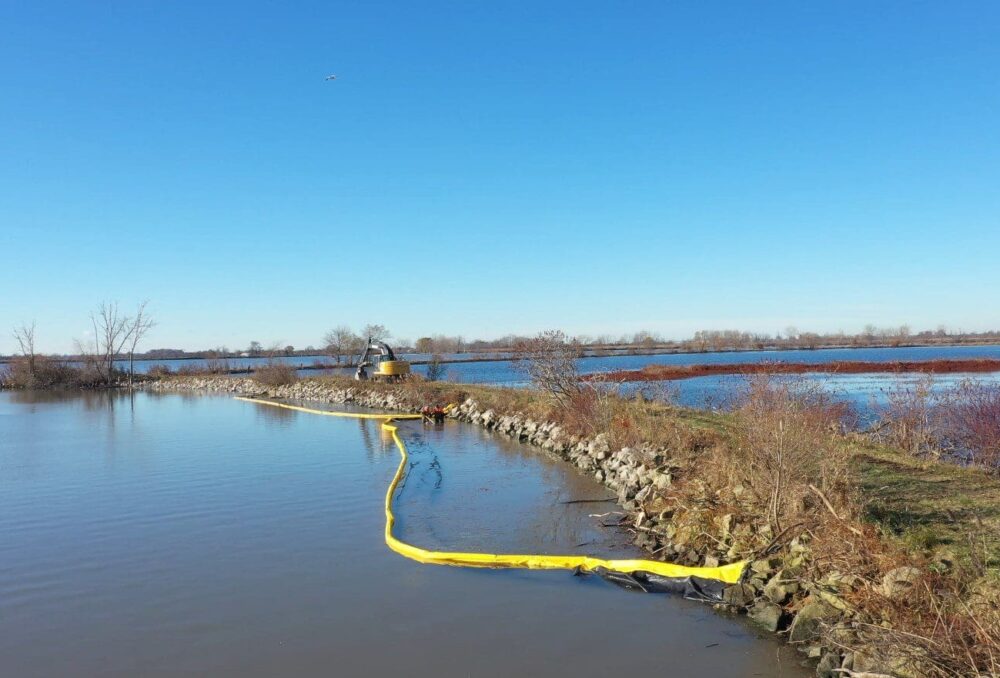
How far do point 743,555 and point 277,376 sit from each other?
125ft

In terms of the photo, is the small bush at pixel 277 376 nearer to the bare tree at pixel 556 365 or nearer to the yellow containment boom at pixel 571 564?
the bare tree at pixel 556 365

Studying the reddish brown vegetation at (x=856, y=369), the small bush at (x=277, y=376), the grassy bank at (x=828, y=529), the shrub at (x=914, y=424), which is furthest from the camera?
the small bush at (x=277, y=376)

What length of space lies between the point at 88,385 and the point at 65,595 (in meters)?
50.6

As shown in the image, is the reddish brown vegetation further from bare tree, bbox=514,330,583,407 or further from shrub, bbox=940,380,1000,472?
shrub, bbox=940,380,1000,472

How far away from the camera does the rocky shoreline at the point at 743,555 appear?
6.26 meters

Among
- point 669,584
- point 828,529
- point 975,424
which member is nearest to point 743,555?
point 669,584

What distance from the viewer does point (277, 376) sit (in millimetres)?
42594

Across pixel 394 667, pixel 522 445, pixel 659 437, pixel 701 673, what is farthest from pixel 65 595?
pixel 522 445

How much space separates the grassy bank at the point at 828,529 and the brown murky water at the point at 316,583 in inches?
22.0

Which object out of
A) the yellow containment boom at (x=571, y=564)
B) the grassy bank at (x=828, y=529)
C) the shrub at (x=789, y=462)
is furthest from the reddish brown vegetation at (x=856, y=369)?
the yellow containment boom at (x=571, y=564)

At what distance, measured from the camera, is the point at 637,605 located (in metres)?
7.84

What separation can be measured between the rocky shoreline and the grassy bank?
2 cm

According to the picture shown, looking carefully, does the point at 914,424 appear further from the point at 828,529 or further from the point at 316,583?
the point at 316,583

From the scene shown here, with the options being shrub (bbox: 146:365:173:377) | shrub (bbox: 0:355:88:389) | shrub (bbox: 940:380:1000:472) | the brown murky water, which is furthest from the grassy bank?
shrub (bbox: 146:365:173:377)
